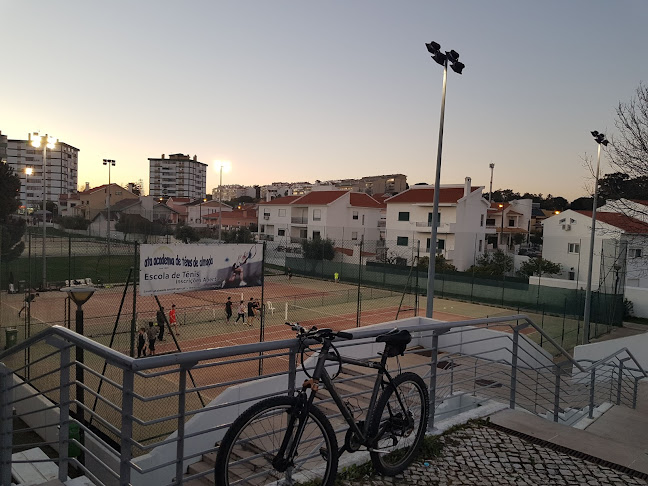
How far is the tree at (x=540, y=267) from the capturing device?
32656 mm

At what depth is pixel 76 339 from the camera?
3137 mm

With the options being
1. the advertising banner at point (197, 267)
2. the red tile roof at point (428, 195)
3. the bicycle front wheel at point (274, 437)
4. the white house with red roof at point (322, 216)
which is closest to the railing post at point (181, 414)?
the bicycle front wheel at point (274, 437)

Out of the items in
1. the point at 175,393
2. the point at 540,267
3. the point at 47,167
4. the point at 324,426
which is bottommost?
the point at 540,267

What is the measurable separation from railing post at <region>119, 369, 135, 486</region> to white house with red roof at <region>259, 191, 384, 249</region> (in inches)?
1772

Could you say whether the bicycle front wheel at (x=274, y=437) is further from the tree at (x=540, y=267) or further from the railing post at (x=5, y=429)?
the tree at (x=540, y=267)

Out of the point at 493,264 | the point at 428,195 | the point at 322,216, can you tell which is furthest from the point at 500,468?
the point at 322,216

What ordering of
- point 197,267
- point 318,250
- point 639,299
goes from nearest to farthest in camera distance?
point 197,267
point 639,299
point 318,250

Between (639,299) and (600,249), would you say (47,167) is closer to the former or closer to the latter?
(600,249)

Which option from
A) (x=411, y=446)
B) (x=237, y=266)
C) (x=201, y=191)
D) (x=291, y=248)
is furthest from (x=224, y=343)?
(x=201, y=191)

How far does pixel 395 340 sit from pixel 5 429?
332cm

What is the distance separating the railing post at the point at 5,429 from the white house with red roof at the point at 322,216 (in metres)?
43.5

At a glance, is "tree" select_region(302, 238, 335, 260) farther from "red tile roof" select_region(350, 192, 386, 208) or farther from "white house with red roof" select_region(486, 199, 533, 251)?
"white house with red roof" select_region(486, 199, 533, 251)

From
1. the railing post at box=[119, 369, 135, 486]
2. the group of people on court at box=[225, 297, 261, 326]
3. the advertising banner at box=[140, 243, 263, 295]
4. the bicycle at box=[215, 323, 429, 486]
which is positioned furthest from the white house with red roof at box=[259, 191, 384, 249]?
the railing post at box=[119, 369, 135, 486]

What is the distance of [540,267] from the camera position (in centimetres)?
3186
